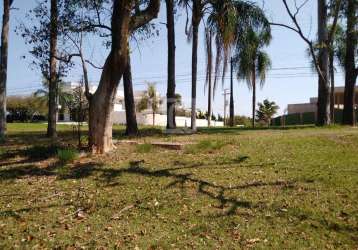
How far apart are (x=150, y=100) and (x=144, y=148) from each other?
45689 millimetres

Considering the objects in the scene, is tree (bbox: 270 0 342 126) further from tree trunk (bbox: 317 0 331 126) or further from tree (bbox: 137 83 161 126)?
tree (bbox: 137 83 161 126)

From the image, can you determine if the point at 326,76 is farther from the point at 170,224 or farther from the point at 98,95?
the point at 170,224

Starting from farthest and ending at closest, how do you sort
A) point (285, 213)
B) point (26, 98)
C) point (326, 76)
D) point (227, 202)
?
Answer: 1. point (26, 98)
2. point (326, 76)
3. point (227, 202)
4. point (285, 213)

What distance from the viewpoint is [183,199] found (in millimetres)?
7348

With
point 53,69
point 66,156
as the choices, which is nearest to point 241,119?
point 53,69

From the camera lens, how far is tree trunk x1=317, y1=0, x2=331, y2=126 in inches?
723

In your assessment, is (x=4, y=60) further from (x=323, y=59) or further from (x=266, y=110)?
(x=266, y=110)

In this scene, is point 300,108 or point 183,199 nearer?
point 183,199

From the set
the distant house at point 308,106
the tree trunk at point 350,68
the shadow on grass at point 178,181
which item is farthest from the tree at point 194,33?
the distant house at point 308,106

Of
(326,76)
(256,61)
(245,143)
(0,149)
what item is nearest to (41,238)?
(0,149)

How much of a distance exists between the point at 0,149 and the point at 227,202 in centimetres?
640

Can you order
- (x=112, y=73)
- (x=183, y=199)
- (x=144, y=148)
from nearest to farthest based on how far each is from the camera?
1. (x=183, y=199)
2. (x=112, y=73)
3. (x=144, y=148)

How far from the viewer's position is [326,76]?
18578 millimetres

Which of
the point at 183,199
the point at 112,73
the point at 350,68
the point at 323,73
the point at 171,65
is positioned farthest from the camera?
the point at 350,68
